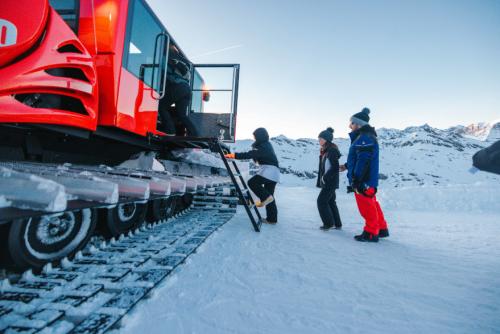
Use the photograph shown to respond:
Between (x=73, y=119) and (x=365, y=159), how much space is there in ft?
11.4

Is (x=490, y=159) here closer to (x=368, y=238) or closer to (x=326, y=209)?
(x=368, y=238)

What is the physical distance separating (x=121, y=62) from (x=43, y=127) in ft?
3.80

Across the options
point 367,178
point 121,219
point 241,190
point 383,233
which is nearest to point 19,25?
point 121,219

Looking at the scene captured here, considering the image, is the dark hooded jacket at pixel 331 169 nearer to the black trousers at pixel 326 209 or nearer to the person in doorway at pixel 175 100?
the black trousers at pixel 326 209

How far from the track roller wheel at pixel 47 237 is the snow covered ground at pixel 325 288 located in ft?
3.07

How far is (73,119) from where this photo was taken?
2.35 metres

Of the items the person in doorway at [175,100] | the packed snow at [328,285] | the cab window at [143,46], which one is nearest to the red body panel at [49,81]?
the cab window at [143,46]

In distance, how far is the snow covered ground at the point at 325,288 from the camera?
5.28ft

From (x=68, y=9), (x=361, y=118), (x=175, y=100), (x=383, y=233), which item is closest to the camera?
(x=68, y=9)

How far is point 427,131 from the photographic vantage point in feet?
534

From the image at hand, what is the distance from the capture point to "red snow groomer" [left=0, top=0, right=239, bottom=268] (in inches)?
66.7

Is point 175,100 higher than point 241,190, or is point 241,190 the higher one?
point 175,100

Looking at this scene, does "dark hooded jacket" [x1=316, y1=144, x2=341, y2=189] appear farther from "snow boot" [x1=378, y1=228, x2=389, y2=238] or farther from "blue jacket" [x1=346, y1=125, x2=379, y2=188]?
"snow boot" [x1=378, y1=228, x2=389, y2=238]

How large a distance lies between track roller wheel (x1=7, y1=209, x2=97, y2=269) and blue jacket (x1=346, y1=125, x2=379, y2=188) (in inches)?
129
